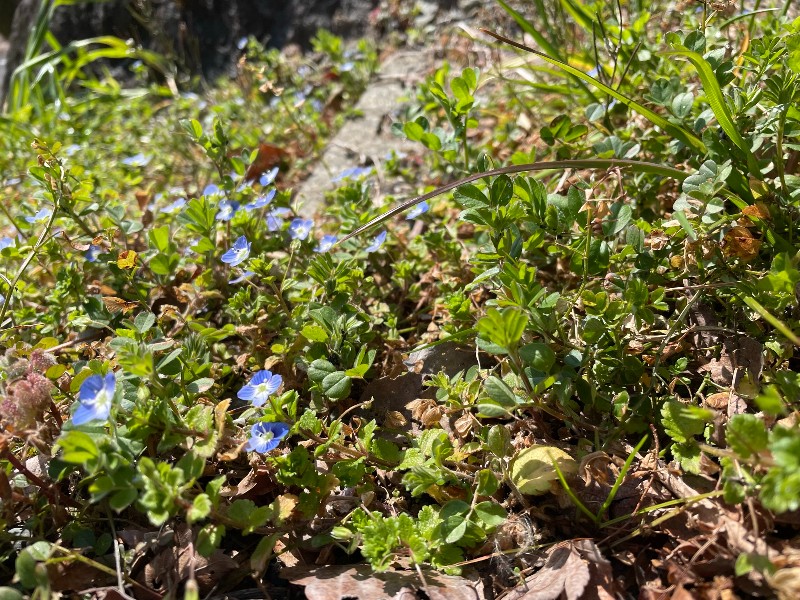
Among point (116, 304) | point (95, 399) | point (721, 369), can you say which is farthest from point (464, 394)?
point (116, 304)

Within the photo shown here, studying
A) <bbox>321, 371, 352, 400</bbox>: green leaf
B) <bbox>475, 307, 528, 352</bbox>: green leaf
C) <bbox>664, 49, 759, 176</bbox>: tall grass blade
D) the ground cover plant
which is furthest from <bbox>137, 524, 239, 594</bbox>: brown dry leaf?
<bbox>664, 49, 759, 176</bbox>: tall grass blade

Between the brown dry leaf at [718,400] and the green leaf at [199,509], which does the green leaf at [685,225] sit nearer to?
the brown dry leaf at [718,400]

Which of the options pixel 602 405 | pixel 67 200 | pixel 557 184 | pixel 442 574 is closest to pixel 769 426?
pixel 602 405

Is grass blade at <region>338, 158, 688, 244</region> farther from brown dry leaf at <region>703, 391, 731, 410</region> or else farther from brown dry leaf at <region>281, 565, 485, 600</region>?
brown dry leaf at <region>281, 565, 485, 600</region>

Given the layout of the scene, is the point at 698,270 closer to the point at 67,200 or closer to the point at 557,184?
the point at 557,184

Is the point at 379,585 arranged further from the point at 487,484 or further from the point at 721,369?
the point at 721,369

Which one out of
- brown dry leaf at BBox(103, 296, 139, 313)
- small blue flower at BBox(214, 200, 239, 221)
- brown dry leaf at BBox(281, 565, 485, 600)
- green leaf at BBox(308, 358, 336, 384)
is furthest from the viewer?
small blue flower at BBox(214, 200, 239, 221)
